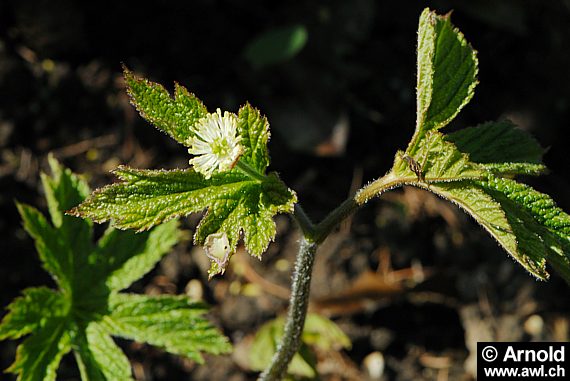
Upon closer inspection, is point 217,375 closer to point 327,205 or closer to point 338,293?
point 338,293

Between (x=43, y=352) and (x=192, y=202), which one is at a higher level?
(x=192, y=202)

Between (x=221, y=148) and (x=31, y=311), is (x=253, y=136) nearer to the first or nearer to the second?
(x=221, y=148)

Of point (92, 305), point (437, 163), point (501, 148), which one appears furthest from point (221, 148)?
point (92, 305)

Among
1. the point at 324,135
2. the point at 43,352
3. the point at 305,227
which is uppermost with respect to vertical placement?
the point at 324,135

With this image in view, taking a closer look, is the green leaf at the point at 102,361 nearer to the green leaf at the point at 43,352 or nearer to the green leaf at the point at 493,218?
the green leaf at the point at 43,352

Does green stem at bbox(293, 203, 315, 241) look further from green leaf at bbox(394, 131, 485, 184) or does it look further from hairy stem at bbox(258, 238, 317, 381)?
green leaf at bbox(394, 131, 485, 184)

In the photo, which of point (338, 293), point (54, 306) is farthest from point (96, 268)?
point (338, 293)

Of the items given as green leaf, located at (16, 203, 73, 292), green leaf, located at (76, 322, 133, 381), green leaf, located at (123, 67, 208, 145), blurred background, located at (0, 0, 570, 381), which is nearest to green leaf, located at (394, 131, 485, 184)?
green leaf, located at (123, 67, 208, 145)
